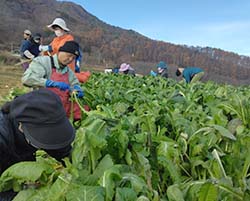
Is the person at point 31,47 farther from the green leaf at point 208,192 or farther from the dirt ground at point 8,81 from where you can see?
the green leaf at point 208,192

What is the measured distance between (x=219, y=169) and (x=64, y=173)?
2.79 ft

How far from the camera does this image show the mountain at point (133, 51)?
115 feet

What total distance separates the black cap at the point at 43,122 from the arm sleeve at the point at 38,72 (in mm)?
2526

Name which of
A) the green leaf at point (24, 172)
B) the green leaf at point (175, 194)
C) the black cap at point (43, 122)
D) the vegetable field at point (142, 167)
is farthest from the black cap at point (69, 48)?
the green leaf at point (175, 194)

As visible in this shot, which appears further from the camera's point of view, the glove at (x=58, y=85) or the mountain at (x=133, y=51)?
the mountain at (x=133, y=51)

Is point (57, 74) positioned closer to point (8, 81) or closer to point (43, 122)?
point (43, 122)

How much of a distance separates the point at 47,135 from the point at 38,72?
2.71m

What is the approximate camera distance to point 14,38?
263 ft

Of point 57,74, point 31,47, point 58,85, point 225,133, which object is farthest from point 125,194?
point 31,47

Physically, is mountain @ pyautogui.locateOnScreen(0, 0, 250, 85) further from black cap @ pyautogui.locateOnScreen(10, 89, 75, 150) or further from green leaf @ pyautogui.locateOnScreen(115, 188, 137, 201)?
green leaf @ pyautogui.locateOnScreen(115, 188, 137, 201)

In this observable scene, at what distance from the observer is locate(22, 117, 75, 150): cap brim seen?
1873 millimetres

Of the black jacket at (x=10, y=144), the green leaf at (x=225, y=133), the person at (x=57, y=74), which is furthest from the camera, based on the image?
the person at (x=57, y=74)

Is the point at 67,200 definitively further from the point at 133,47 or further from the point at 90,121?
the point at 133,47

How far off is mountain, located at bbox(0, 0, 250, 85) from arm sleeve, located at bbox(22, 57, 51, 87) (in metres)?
16.9
